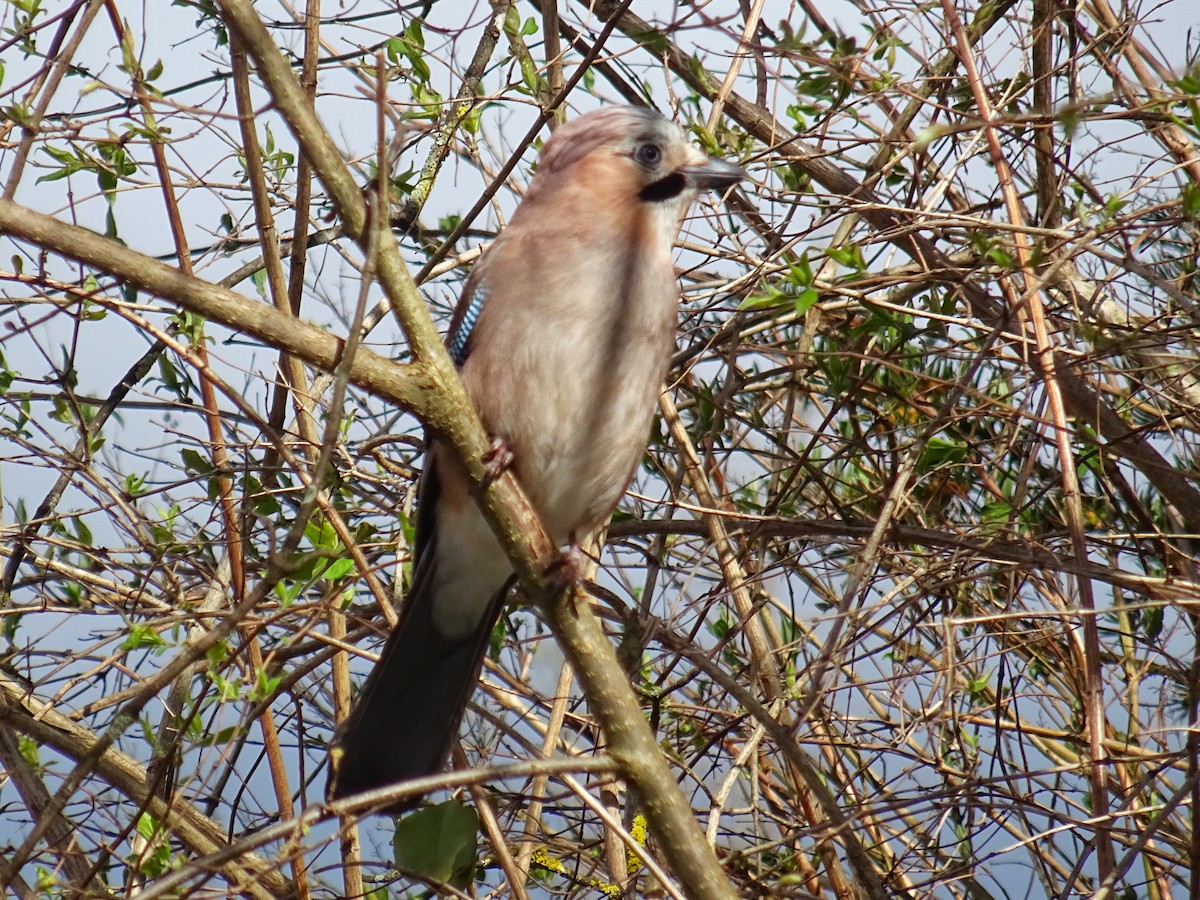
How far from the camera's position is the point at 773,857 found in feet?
12.2

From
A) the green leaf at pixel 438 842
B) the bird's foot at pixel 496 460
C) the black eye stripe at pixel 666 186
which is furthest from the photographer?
the black eye stripe at pixel 666 186

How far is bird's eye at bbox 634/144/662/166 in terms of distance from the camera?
10.8 feet

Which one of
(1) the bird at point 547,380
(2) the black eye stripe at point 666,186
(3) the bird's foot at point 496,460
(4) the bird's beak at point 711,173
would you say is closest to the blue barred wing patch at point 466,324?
(1) the bird at point 547,380

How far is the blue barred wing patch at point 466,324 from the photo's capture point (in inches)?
124

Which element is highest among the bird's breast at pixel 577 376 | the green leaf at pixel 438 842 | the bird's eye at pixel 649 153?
the bird's eye at pixel 649 153

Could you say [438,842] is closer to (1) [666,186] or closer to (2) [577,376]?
(2) [577,376]

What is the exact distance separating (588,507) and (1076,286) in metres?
1.58

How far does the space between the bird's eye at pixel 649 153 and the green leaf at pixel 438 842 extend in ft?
5.79

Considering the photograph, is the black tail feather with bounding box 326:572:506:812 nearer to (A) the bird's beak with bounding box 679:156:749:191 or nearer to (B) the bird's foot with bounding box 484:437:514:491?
(B) the bird's foot with bounding box 484:437:514:491

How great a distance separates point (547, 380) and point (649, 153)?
762 mm

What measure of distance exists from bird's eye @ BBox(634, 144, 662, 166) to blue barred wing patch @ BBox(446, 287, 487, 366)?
1.91 feet

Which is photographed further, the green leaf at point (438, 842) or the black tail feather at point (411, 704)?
the black tail feather at point (411, 704)

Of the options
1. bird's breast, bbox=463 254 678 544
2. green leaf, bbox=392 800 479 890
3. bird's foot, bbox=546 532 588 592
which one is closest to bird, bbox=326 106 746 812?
bird's breast, bbox=463 254 678 544

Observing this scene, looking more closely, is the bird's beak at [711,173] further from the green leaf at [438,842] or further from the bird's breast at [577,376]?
the green leaf at [438,842]
